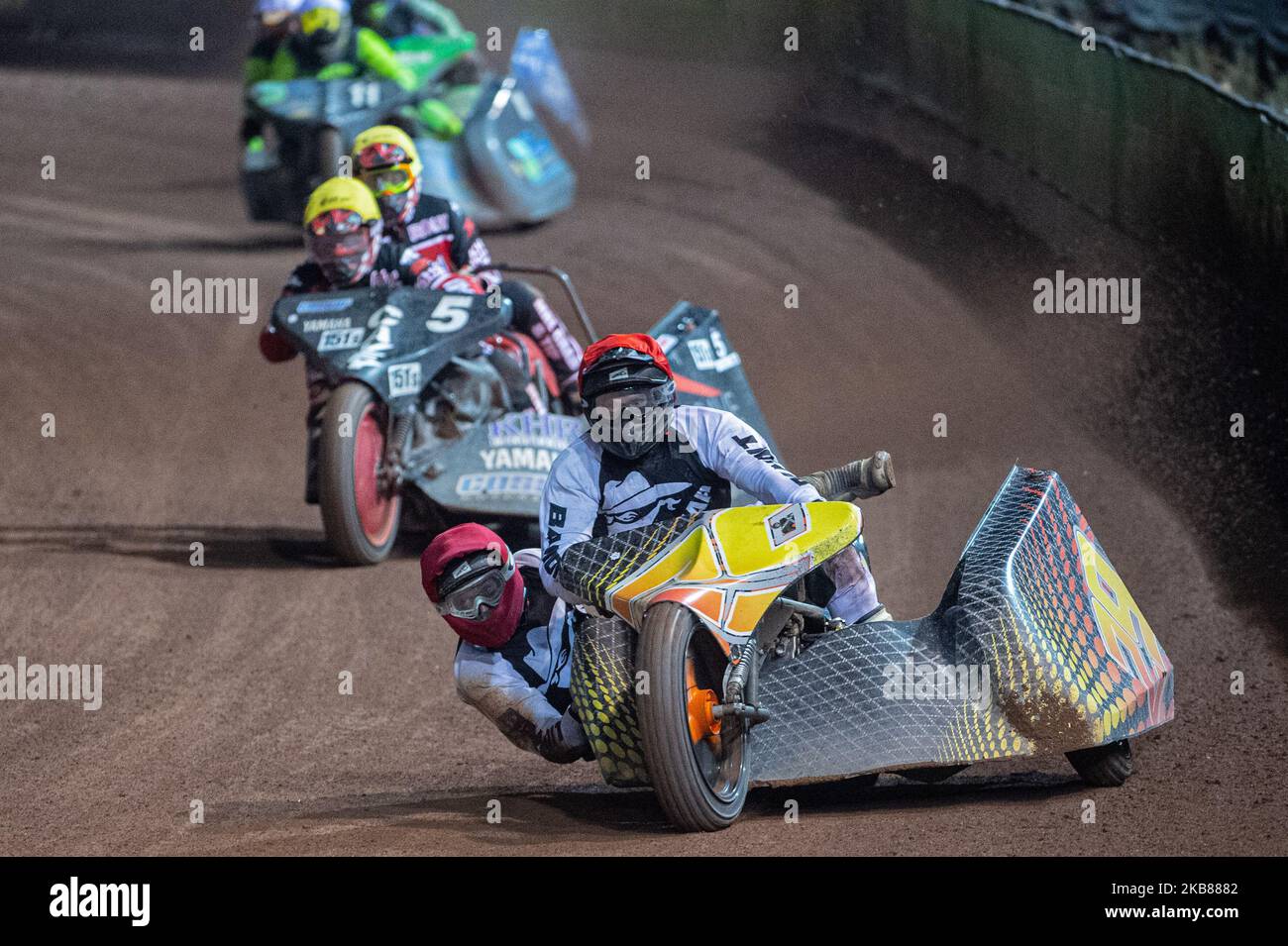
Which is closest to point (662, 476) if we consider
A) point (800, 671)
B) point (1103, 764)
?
point (800, 671)

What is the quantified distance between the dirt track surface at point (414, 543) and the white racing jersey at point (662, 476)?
97 cm

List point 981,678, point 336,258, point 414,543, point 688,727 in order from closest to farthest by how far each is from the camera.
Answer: point 688,727 → point 981,678 → point 336,258 → point 414,543

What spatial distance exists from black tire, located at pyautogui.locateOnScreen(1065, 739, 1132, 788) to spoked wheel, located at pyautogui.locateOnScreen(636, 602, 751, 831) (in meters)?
1.18

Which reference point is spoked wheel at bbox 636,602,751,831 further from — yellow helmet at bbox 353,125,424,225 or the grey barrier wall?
the grey barrier wall

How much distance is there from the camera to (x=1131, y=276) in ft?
45.5

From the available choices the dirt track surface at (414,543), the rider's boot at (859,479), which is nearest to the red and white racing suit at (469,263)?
the dirt track surface at (414,543)

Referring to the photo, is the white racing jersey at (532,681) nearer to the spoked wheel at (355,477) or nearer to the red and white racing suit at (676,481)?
the red and white racing suit at (676,481)

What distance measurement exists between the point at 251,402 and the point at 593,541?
8.42 meters

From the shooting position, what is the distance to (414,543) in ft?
35.2

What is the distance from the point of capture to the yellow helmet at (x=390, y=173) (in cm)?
1073

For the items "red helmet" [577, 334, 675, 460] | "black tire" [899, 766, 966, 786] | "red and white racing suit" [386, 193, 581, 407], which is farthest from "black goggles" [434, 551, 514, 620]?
"red and white racing suit" [386, 193, 581, 407]

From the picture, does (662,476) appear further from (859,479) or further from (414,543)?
A: (414,543)

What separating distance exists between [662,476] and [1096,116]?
9275mm

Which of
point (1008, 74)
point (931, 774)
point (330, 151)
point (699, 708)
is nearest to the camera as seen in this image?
point (699, 708)
